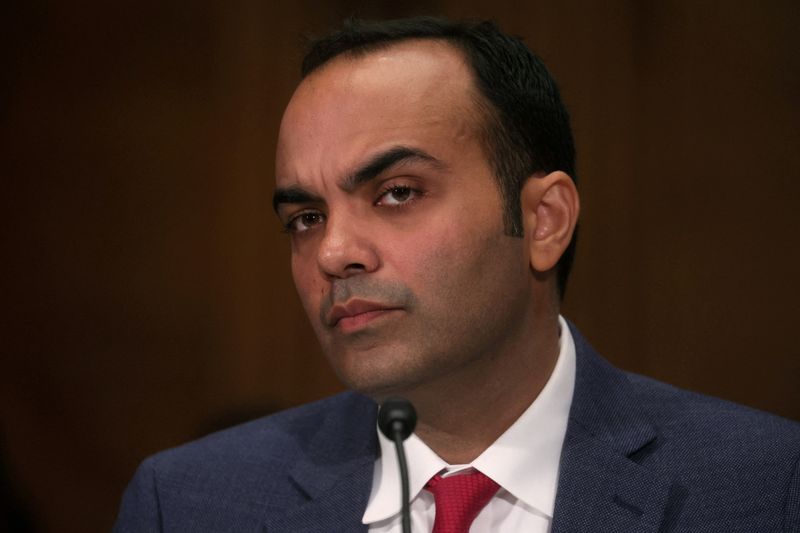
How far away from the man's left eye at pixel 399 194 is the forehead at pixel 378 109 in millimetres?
68

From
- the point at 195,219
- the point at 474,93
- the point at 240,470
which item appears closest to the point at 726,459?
the point at 474,93

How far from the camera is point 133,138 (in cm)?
238

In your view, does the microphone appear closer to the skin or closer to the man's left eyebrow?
the skin

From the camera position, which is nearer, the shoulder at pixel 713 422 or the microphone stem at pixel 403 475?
the microphone stem at pixel 403 475

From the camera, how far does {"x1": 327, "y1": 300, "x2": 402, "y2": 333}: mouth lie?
1.53 metres

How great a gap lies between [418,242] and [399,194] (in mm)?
92

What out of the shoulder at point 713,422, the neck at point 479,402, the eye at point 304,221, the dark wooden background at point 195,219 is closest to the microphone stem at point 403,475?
the neck at point 479,402

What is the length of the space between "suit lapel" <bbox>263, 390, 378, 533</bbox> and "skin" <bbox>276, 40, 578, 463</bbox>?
132 millimetres

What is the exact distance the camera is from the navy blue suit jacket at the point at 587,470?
1.59 meters

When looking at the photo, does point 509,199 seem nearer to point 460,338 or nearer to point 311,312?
point 460,338

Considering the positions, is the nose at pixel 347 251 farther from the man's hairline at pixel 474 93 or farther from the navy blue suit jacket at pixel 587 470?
the navy blue suit jacket at pixel 587 470

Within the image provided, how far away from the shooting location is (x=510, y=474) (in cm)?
164

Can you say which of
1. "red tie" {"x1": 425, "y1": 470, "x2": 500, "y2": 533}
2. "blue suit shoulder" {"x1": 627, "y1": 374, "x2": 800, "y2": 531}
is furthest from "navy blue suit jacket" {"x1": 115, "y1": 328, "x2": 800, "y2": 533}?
"red tie" {"x1": 425, "y1": 470, "x2": 500, "y2": 533}

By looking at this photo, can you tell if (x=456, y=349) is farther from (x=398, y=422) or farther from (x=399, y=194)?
(x=398, y=422)
